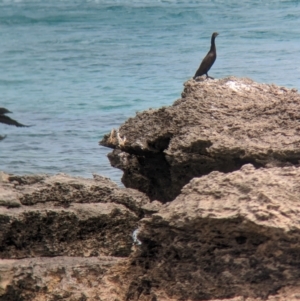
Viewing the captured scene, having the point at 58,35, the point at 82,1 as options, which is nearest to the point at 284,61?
the point at 58,35

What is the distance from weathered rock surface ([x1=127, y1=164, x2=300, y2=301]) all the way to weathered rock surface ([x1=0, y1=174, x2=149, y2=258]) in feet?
2.04

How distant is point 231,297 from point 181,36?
14118mm

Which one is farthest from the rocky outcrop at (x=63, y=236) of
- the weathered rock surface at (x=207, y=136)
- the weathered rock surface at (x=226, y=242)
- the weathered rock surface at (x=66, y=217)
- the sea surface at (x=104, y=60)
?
the sea surface at (x=104, y=60)

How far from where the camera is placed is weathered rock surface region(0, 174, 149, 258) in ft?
8.47

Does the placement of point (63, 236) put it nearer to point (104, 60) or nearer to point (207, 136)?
point (207, 136)

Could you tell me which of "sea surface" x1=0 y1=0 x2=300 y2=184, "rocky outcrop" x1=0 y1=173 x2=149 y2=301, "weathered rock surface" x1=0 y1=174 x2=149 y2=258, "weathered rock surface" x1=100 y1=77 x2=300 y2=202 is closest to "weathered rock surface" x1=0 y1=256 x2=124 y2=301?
"rocky outcrop" x1=0 y1=173 x2=149 y2=301

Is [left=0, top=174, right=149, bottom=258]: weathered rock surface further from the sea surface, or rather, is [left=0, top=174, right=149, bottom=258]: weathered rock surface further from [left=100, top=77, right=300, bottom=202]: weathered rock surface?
the sea surface

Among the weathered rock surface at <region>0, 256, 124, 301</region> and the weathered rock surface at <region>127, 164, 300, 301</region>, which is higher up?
the weathered rock surface at <region>127, 164, 300, 301</region>

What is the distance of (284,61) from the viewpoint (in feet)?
42.3

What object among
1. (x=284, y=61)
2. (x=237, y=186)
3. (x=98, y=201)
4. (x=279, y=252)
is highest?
(x=237, y=186)

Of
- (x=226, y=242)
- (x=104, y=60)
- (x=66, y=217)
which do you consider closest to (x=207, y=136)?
(x=66, y=217)

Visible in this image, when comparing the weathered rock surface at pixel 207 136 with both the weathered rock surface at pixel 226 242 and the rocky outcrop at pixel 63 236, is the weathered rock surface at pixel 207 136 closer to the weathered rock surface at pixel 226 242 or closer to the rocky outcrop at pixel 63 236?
the rocky outcrop at pixel 63 236

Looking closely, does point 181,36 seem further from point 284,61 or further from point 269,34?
point 284,61

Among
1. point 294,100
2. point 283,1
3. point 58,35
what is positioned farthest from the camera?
point 283,1
